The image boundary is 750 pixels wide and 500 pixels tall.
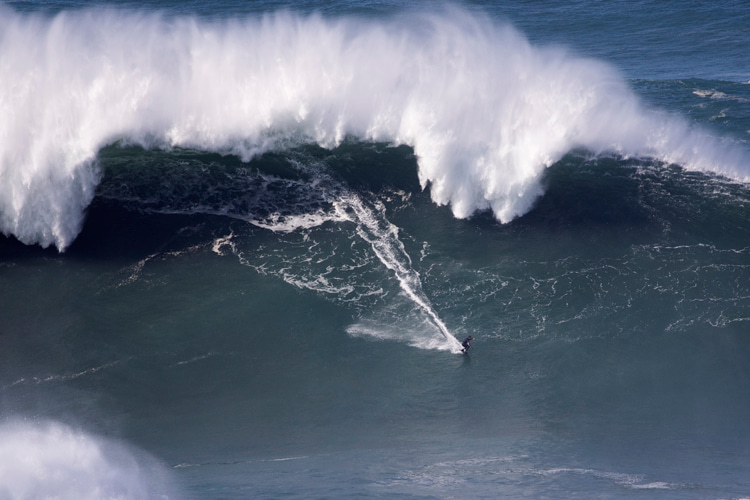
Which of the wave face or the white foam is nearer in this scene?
the white foam

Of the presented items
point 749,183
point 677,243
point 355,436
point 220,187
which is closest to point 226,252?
point 220,187

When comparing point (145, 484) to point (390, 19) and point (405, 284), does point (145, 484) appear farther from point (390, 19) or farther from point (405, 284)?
point (390, 19)

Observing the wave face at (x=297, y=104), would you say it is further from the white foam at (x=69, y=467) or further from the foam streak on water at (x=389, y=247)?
the white foam at (x=69, y=467)

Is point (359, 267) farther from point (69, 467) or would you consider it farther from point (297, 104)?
point (69, 467)

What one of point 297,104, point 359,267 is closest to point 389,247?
point 359,267

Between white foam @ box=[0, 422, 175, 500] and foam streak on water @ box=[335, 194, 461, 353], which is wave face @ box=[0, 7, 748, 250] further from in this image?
white foam @ box=[0, 422, 175, 500]

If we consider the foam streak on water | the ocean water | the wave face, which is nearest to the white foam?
the ocean water
